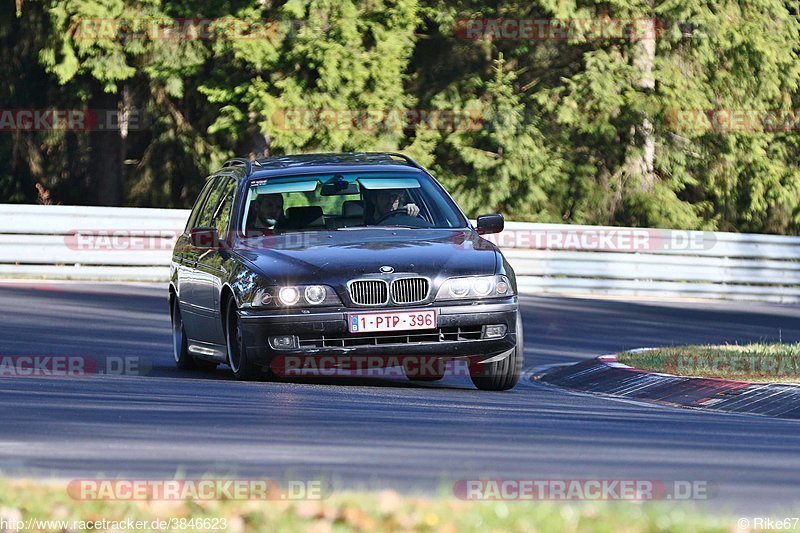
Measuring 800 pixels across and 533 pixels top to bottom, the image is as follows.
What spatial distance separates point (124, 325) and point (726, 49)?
69.4ft

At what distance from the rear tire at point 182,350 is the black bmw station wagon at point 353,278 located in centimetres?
62

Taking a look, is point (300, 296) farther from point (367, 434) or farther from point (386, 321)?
point (367, 434)

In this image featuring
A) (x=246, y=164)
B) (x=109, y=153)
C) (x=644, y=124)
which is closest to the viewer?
(x=246, y=164)

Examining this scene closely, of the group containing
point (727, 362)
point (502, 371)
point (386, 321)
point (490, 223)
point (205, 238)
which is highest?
point (490, 223)

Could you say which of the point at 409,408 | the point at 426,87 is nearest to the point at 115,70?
the point at 426,87

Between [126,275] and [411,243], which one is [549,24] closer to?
[126,275]

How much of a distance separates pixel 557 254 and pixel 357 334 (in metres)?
16.6

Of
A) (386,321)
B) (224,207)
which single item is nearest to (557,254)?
(224,207)

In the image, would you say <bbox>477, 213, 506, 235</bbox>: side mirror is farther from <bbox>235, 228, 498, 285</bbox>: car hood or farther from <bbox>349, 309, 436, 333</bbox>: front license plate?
<bbox>349, 309, 436, 333</bbox>: front license plate

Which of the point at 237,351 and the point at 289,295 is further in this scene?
the point at 237,351

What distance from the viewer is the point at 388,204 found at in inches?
512

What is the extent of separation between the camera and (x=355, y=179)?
13039mm

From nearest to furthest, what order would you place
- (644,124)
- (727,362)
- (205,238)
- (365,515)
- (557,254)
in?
(365,515) → (205,238) → (727,362) → (557,254) → (644,124)

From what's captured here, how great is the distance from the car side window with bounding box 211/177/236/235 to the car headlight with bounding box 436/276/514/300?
2.23m
